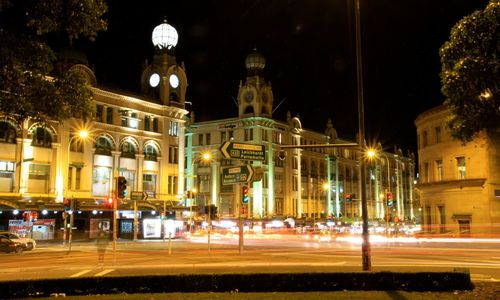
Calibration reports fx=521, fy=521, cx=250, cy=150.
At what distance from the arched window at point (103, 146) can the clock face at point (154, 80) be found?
37.7ft

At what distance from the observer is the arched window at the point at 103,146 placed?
55.0 m

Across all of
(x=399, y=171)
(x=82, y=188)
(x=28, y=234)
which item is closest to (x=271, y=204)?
(x=82, y=188)

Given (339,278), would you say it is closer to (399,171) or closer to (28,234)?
(28,234)

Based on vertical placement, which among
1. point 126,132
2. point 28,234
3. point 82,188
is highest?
point 126,132

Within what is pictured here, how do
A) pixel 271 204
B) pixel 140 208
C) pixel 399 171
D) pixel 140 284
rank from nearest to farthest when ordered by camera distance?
pixel 140 284 < pixel 140 208 < pixel 271 204 < pixel 399 171

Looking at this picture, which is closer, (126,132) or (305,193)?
(126,132)

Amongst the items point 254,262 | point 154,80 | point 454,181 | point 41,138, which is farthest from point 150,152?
point 254,262

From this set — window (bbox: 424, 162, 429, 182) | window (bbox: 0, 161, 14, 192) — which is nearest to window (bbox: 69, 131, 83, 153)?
window (bbox: 0, 161, 14, 192)

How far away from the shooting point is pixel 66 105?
1205 centimetres

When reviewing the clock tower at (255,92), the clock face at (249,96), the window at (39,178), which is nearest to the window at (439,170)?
the window at (39,178)

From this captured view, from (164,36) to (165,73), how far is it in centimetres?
483

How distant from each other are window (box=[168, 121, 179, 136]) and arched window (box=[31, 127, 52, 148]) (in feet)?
54.4

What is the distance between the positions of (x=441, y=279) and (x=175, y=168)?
5251 centimetres

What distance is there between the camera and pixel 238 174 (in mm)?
25938
